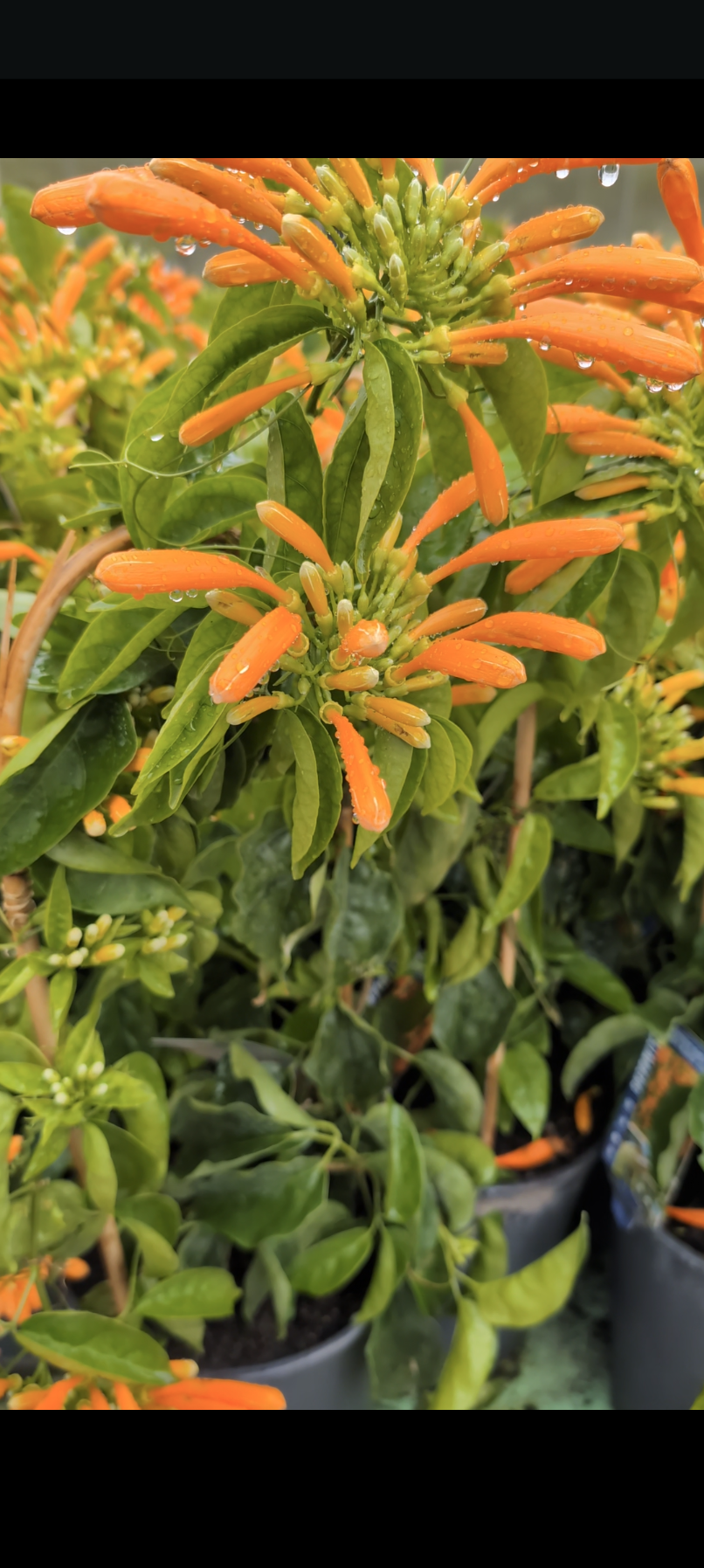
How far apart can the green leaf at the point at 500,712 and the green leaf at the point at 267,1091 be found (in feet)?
0.87

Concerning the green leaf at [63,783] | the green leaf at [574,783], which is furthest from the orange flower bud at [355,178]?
the green leaf at [574,783]

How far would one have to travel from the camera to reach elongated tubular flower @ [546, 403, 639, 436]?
0.37m

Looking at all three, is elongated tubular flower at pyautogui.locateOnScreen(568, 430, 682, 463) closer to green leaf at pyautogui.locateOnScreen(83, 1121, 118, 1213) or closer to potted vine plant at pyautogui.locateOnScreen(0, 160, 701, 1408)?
potted vine plant at pyautogui.locateOnScreen(0, 160, 701, 1408)

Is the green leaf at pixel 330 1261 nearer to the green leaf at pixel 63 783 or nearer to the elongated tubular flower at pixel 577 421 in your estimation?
the green leaf at pixel 63 783

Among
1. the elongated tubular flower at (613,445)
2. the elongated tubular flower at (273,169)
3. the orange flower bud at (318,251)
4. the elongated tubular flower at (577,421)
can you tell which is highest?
the elongated tubular flower at (273,169)

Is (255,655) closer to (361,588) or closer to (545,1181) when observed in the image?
(361,588)

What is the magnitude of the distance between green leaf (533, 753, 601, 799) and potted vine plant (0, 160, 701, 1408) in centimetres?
2

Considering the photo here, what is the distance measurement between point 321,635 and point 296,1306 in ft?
1.95

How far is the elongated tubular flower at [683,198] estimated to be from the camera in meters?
0.31

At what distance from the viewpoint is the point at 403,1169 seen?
57 cm

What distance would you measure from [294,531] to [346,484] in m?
0.04

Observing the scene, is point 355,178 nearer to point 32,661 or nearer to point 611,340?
point 611,340
